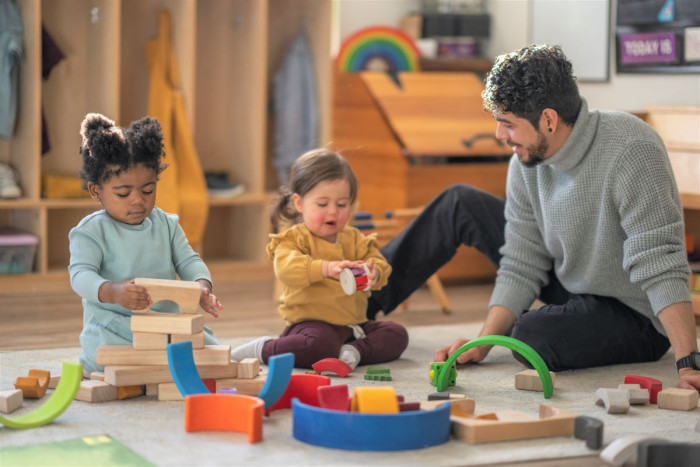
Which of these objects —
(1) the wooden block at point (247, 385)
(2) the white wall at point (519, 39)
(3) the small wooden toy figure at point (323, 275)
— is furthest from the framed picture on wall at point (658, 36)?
(1) the wooden block at point (247, 385)

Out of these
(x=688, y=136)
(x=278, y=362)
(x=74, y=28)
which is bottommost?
(x=278, y=362)

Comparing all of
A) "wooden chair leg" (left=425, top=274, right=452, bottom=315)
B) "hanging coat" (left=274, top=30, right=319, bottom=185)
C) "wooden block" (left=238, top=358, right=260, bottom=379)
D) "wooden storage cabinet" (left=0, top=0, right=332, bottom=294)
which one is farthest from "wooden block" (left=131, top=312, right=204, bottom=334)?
"hanging coat" (left=274, top=30, right=319, bottom=185)

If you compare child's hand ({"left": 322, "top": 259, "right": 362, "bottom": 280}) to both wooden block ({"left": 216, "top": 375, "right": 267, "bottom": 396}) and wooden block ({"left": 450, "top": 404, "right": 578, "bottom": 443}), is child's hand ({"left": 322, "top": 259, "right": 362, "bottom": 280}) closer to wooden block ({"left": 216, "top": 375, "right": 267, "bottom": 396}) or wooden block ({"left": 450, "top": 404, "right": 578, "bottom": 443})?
wooden block ({"left": 216, "top": 375, "right": 267, "bottom": 396})

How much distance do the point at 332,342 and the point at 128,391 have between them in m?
0.53

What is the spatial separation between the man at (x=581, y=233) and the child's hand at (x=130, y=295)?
732mm

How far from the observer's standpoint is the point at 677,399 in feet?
6.51

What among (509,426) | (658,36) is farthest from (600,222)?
(658,36)

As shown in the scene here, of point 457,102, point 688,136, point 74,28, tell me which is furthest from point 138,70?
point 688,136

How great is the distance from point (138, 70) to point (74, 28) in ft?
0.96

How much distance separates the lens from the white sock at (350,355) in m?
2.33

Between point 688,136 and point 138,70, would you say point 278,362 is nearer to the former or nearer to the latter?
point 688,136

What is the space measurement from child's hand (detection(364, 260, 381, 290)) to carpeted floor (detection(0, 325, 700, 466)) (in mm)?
210

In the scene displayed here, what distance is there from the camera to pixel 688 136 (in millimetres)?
3340

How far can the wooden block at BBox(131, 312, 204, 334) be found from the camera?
1.97 metres
